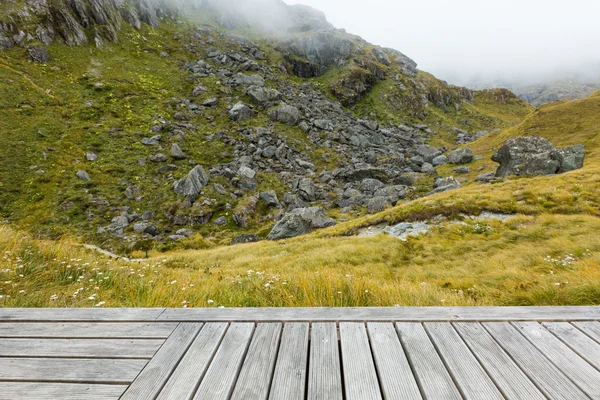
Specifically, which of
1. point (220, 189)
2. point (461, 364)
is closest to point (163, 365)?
point (461, 364)

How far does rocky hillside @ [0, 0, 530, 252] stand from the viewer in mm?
35438

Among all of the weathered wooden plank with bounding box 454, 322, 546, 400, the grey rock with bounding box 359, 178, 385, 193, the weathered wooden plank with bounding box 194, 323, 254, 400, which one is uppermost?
the weathered wooden plank with bounding box 194, 323, 254, 400

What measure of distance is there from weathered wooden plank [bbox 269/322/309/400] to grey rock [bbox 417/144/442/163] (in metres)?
67.9

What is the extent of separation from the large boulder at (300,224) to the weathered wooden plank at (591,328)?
28.5 metres

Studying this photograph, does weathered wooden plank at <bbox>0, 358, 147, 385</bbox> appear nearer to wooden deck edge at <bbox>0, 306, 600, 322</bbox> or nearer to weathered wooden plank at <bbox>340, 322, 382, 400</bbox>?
wooden deck edge at <bbox>0, 306, 600, 322</bbox>

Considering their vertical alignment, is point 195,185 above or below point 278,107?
below

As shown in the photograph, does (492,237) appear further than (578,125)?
No

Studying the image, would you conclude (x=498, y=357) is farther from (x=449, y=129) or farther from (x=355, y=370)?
(x=449, y=129)

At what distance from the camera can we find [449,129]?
91.0m

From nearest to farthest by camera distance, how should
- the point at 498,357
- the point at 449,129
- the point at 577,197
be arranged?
the point at 498,357 → the point at 577,197 → the point at 449,129

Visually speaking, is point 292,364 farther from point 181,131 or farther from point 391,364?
point 181,131

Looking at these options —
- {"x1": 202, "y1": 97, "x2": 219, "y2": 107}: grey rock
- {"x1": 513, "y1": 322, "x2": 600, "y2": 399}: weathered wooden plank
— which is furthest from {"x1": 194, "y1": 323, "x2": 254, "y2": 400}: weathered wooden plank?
{"x1": 202, "y1": 97, "x2": 219, "y2": 107}: grey rock

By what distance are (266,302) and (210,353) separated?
2.51 metres

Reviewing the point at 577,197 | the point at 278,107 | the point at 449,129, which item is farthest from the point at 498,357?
the point at 449,129
